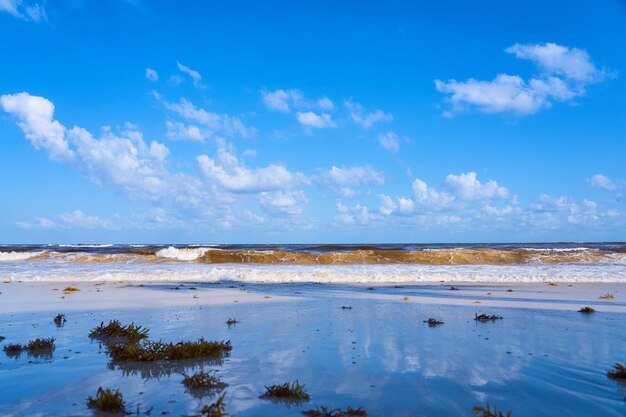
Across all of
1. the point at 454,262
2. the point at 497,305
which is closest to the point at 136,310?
the point at 497,305

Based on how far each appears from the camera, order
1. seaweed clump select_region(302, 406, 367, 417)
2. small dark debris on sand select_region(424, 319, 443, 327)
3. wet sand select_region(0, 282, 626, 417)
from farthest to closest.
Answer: small dark debris on sand select_region(424, 319, 443, 327) → wet sand select_region(0, 282, 626, 417) → seaweed clump select_region(302, 406, 367, 417)

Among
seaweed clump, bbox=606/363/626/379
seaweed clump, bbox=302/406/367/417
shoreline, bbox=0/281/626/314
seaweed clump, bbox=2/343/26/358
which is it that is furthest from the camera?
shoreline, bbox=0/281/626/314

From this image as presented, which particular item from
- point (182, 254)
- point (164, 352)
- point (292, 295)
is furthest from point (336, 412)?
point (182, 254)

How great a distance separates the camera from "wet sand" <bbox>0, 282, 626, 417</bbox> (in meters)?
4.75

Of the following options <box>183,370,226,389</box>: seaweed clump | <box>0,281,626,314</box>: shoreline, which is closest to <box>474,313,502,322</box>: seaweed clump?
<box>0,281,626,314</box>: shoreline

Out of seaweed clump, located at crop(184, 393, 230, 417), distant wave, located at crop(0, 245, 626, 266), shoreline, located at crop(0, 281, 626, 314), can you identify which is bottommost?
shoreline, located at crop(0, 281, 626, 314)

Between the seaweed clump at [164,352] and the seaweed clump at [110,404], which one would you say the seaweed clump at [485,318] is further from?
the seaweed clump at [110,404]

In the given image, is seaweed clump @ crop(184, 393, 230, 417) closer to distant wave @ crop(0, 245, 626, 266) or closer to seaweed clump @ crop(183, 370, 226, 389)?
seaweed clump @ crop(183, 370, 226, 389)

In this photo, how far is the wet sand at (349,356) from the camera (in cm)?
475

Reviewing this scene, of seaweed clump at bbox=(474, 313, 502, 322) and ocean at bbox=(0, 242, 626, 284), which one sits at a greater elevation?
ocean at bbox=(0, 242, 626, 284)

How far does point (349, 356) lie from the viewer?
663 cm

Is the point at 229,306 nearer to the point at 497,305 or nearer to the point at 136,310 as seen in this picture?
the point at 136,310

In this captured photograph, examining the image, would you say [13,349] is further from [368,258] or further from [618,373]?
[368,258]

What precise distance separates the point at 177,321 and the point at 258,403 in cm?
564
